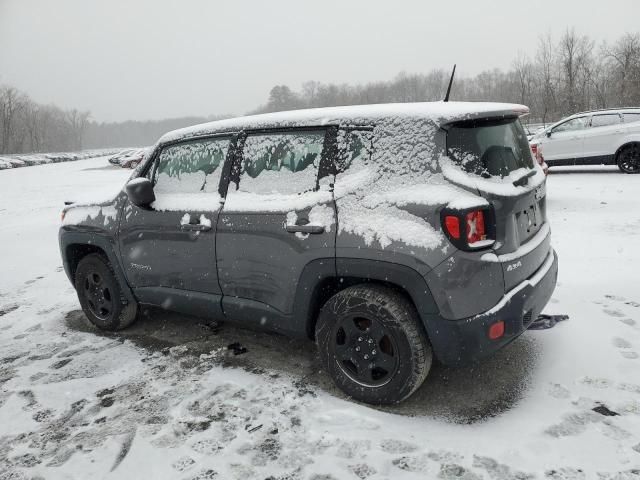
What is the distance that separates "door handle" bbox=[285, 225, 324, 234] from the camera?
299 cm

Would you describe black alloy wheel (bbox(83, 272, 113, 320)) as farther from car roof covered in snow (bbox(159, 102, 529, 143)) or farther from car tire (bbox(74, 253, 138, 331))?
car roof covered in snow (bbox(159, 102, 529, 143))

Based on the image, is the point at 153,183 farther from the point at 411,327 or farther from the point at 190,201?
the point at 411,327

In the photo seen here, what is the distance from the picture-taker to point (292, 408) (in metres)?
3.05

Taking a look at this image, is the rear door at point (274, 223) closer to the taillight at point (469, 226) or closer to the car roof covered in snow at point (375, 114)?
the car roof covered in snow at point (375, 114)

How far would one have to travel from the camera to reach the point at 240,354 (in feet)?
12.7

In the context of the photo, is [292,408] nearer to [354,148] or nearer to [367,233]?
[367,233]

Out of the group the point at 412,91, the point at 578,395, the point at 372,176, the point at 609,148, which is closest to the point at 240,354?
the point at 372,176

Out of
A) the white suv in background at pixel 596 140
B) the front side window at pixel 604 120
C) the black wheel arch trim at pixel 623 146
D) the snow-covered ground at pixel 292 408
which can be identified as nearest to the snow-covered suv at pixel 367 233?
the snow-covered ground at pixel 292 408

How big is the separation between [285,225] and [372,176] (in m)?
0.63

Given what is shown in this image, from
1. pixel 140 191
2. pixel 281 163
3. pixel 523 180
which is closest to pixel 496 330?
pixel 523 180

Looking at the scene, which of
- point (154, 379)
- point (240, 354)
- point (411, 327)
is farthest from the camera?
point (240, 354)

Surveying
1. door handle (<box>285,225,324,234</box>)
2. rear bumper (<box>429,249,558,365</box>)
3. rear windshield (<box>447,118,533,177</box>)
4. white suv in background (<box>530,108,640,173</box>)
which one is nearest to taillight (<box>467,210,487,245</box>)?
rear windshield (<box>447,118,533,177</box>)

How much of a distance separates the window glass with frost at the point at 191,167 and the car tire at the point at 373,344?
131cm

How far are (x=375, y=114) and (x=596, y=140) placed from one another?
1168cm
